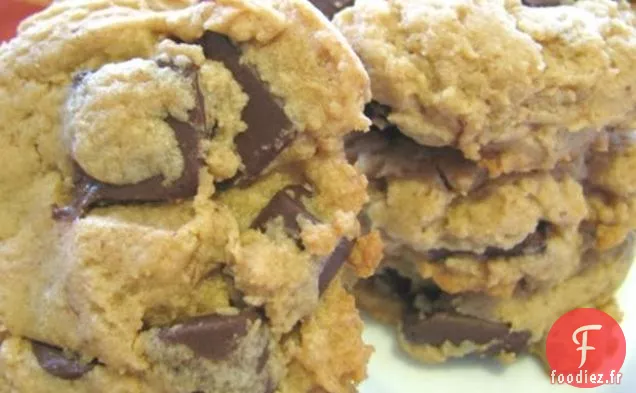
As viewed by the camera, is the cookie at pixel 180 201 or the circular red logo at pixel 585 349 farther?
the circular red logo at pixel 585 349

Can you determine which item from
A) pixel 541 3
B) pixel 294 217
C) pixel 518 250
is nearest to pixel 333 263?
pixel 294 217

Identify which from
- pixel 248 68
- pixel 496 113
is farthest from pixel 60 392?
pixel 496 113

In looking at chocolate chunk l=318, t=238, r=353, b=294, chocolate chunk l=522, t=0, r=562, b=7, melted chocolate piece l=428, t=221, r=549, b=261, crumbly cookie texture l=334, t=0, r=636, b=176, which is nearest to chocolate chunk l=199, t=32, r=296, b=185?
chocolate chunk l=318, t=238, r=353, b=294

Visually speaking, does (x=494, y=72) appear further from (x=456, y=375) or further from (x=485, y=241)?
(x=456, y=375)

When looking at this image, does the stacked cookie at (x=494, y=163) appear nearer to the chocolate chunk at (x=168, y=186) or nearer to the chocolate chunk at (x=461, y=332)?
the chocolate chunk at (x=461, y=332)

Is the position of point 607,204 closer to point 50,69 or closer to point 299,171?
point 299,171

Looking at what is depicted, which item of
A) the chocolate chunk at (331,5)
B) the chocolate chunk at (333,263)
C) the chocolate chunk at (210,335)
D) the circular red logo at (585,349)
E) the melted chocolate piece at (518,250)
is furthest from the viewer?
the circular red logo at (585,349)

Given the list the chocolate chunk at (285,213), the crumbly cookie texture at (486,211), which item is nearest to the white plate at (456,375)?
the crumbly cookie texture at (486,211)
